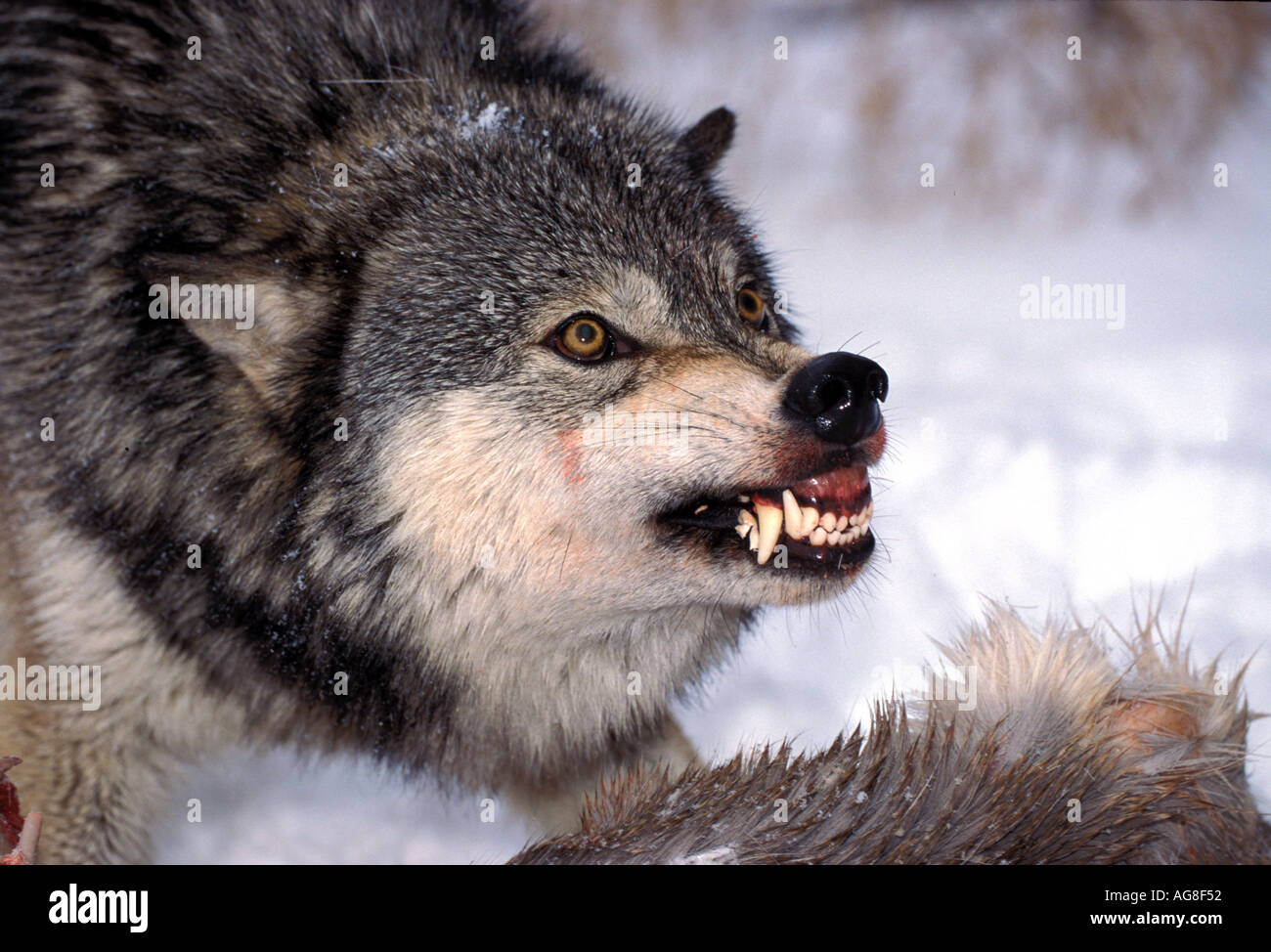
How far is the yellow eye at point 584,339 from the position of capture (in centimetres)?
221

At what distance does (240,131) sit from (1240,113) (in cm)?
410

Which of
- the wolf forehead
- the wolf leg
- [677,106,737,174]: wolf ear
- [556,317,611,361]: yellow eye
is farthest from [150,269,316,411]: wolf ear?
the wolf leg

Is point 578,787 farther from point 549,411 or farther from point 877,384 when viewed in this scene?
point 877,384

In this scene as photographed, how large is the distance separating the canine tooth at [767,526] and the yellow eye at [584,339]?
1.52 feet

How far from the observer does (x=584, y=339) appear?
2217mm

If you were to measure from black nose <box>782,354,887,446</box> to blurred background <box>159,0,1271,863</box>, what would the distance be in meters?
0.46

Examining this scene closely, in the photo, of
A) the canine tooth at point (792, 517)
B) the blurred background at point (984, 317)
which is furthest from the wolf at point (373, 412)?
the blurred background at point (984, 317)

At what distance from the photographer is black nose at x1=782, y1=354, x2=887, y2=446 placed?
6.64 ft

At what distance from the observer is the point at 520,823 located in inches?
120

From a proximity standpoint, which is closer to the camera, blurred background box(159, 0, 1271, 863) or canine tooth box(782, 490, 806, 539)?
canine tooth box(782, 490, 806, 539)

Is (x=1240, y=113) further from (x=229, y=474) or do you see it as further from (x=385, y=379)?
(x=229, y=474)

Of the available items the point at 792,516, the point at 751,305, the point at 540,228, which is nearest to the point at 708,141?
the point at 751,305

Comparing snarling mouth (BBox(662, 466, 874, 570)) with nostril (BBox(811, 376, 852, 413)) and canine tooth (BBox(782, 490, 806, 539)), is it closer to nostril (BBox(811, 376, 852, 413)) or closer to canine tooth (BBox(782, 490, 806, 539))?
canine tooth (BBox(782, 490, 806, 539))

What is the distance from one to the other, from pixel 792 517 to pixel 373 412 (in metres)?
0.91
